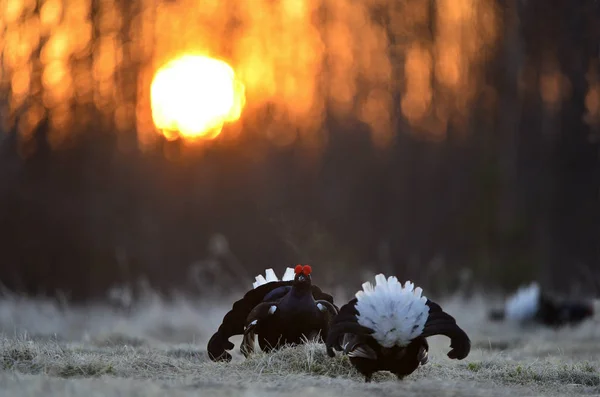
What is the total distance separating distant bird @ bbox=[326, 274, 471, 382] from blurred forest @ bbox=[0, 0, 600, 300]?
9.13m

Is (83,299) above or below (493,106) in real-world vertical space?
below

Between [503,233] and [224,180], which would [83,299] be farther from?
[503,233]

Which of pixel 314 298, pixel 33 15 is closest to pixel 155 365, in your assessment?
pixel 314 298

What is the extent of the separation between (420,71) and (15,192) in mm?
12340

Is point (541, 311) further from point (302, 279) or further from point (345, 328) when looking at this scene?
point (345, 328)

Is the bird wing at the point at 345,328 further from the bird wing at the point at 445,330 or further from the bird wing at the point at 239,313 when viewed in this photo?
the bird wing at the point at 239,313

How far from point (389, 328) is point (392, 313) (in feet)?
0.32

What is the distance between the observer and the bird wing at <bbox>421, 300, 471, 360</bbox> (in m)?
5.10

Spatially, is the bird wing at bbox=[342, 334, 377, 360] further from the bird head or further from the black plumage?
the bird head

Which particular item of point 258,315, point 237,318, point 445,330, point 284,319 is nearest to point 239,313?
point 237,318

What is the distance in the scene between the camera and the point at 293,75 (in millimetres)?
23406

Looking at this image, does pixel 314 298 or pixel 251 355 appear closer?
pixel 251 355

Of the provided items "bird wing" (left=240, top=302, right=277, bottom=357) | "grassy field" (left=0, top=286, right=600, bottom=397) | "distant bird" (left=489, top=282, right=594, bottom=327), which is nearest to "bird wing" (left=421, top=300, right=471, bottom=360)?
"grassy field" (left=0, top=286, right=600, bottom=397)

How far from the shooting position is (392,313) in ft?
16.6
